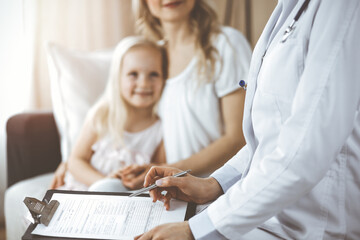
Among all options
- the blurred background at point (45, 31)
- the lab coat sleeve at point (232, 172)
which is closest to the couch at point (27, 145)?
the blurred background at point (45, 31)

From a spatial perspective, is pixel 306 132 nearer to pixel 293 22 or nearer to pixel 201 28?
pixel 293 22

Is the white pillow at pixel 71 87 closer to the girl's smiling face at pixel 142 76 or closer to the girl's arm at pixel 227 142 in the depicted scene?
the girl's smiling face at pixel 142 76

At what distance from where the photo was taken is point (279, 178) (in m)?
0.59

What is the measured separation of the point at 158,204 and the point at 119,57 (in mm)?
829

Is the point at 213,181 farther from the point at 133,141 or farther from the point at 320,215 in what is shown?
the point at 133,141

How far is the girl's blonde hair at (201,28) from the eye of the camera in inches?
54.2

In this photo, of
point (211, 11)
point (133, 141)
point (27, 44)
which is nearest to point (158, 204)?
point (133, 141)

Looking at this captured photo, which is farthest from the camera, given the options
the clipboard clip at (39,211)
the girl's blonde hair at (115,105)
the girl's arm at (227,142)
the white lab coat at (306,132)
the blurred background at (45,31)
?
the blurred background at (45,31)

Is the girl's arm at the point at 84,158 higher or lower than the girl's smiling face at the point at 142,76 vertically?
lower

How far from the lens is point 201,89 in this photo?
53.8 inches

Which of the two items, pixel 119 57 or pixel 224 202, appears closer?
pixel 224 202

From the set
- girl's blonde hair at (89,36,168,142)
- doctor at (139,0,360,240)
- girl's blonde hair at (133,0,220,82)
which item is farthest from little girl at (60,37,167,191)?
doctor at (139,0,360,240)

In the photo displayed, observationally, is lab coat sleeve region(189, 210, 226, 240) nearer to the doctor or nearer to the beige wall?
the doctor

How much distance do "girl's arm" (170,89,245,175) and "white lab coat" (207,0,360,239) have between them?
60 centimetres
